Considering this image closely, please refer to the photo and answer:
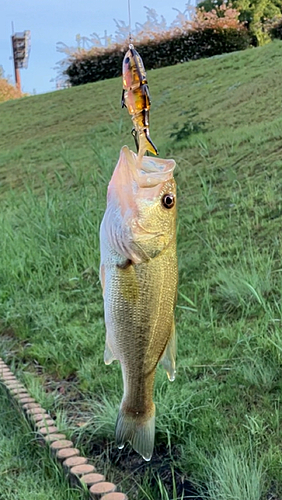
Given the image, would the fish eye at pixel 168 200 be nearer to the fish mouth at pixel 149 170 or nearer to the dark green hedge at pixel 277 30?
the fish mouth at pixel 149 170

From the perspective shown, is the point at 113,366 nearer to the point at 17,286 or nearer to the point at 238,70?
the point at 17,286

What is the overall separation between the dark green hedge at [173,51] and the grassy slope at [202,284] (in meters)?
4.57

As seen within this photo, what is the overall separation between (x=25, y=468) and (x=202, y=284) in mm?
1752

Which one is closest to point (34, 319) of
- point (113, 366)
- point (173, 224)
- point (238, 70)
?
point (113, 366)

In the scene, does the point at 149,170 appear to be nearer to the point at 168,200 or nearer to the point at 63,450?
the point at 168,200

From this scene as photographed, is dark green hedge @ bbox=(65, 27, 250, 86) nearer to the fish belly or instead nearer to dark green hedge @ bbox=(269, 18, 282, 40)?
dark green hedge @ bbox=(269, 18, 282, 40)

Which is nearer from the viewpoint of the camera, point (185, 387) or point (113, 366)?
point (185, 387)

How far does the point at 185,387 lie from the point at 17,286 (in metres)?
2.11

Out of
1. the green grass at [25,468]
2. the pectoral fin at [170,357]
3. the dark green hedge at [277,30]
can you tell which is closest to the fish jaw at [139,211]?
the pectoral fin at [170,357]

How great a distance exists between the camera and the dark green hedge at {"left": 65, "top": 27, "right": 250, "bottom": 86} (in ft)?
42.5

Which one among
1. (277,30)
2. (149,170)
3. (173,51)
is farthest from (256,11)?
(149,170)

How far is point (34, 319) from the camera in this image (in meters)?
4.07

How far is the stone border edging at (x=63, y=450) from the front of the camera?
2232 millimetres

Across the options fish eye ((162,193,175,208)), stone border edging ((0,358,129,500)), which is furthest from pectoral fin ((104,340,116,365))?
stone border edging ((0,358,129,500))
